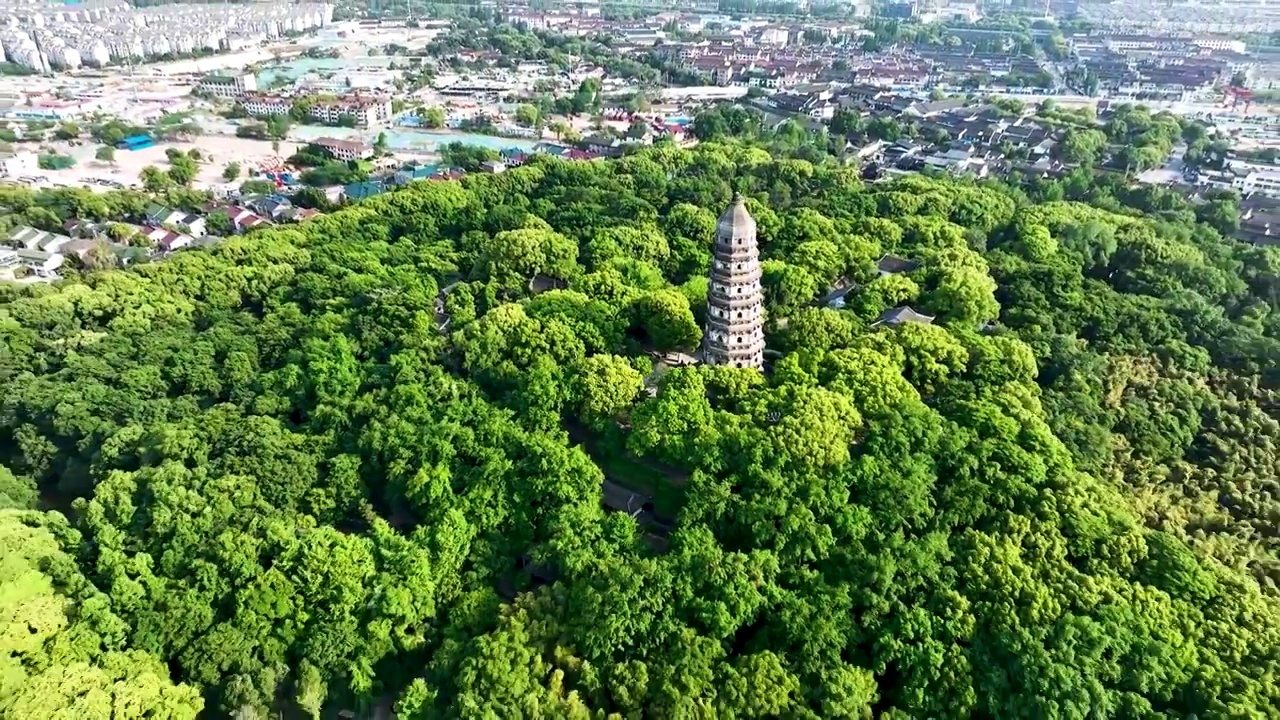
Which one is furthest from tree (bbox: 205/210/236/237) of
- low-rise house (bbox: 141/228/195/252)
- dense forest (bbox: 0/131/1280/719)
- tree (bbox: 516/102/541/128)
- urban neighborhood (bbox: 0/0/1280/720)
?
tree (bbox: 516/102/541/128)

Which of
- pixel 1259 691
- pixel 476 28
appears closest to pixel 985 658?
pixel 1259 691

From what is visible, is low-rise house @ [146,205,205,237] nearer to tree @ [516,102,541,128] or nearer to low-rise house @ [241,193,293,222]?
low-rise house @ [241,193,293,222]

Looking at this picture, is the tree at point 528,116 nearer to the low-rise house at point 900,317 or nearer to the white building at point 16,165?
the white building at point 16,165

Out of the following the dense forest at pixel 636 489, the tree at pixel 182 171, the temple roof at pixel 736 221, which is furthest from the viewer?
the tree at pixel 182 171

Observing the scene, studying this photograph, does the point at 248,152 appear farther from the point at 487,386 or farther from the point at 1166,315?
the point at 1166,315

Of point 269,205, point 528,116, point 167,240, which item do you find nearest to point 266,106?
point 528,116

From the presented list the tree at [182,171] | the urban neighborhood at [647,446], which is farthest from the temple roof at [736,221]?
the tree at [182,171]

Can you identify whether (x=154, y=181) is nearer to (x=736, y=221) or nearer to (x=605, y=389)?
(x=605, y=389)
